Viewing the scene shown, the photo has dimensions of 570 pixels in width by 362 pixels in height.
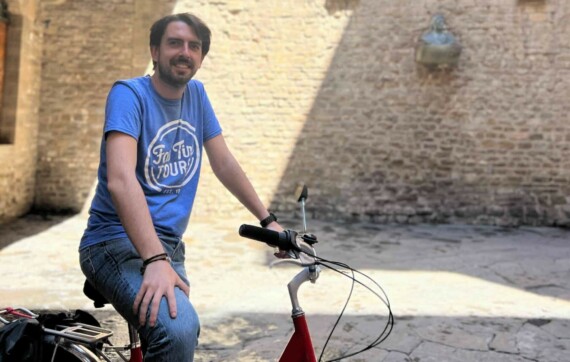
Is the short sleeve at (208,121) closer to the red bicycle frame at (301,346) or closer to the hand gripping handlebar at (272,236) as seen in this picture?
the hand gripping handlebar at (272,236)

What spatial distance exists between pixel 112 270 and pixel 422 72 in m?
7.64

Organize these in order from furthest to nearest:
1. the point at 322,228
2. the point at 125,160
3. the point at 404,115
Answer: the point at 404,115
the point at 322,228
the point at 125,160

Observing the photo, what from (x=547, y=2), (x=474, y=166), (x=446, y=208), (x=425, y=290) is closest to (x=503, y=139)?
(x=474, y=166)

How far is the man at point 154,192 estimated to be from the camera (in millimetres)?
1413

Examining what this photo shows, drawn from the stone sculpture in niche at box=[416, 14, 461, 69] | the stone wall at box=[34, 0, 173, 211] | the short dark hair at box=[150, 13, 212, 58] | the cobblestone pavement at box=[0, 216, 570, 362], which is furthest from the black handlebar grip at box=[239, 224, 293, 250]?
the stone wall at box=[34, 0, 173, 211]

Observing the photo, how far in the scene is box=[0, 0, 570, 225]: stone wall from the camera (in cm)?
832

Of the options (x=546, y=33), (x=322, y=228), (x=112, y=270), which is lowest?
(x=322, y=228)

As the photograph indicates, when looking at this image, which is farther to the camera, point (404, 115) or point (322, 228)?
point (404, 115)

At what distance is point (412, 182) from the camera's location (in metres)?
8.59

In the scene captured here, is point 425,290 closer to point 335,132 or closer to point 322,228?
point 322,228

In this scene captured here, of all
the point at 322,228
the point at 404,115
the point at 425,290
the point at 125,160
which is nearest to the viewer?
the point at 125,160

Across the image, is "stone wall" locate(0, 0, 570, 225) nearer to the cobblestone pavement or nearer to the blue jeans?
the cobblestone pavement

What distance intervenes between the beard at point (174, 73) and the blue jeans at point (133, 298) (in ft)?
1.63

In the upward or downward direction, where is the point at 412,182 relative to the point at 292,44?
downward
